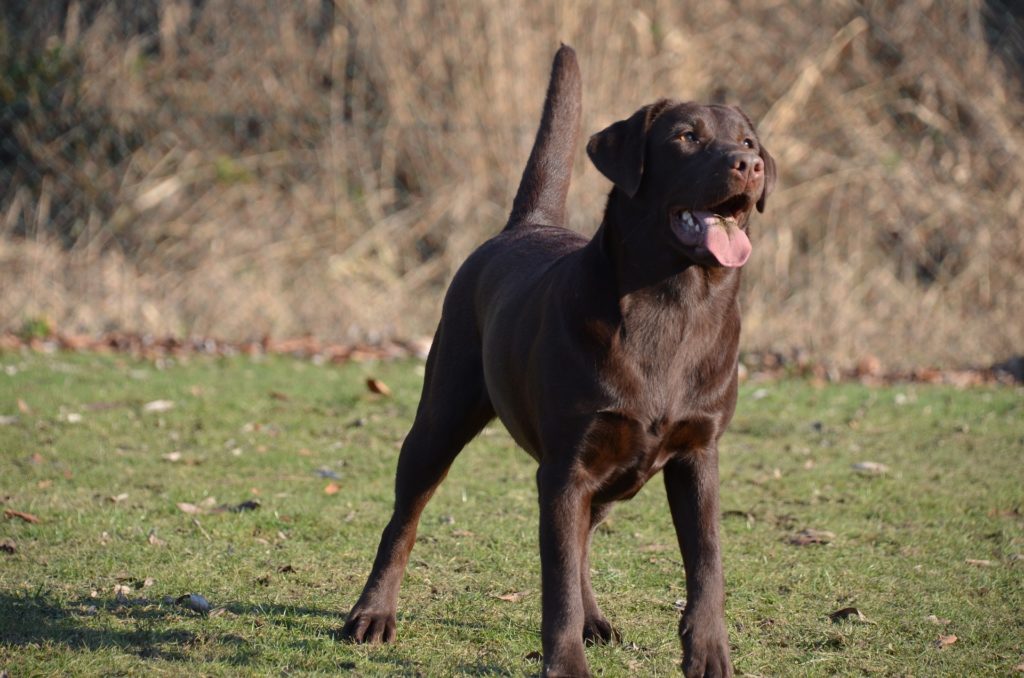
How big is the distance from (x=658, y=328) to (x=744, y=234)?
317mm

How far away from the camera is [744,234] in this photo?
10.3ft

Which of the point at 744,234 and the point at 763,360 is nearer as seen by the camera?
the point at 744,234

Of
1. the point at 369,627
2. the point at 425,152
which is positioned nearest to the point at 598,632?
the point at 369,627

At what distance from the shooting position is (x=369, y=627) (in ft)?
11.7

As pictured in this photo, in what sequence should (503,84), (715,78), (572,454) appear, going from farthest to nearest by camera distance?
(715,78), (503,84), (572,454)

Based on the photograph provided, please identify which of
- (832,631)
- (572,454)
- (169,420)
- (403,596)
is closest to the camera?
(572,454)

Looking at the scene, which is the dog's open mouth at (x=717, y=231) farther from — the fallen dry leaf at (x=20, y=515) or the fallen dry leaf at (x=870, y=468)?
the fallen dry leaf at (x=870, y=468)

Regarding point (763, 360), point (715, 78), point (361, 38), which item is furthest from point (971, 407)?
point (361, 38)

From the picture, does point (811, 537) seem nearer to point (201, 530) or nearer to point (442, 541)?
point (442, 541)

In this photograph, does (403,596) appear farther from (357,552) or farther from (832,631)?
(832,631)

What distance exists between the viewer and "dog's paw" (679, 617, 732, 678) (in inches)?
122

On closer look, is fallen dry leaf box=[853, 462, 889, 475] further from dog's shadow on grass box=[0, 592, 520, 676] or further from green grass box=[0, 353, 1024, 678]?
dog's shadow on grass box=[0, 592, 520, 676]

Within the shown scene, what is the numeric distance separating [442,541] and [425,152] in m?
5.79

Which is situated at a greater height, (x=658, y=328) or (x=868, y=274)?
(x=658, y=328)
